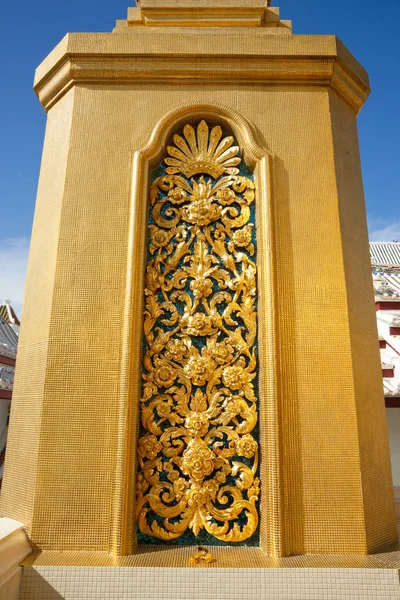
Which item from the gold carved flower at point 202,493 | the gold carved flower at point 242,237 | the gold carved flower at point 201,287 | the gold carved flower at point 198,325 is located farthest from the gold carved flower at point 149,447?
the gold carved flower at point 242,237

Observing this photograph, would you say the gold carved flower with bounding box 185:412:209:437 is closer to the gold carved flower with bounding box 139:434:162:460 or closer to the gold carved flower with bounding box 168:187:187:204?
the gold carved flower with bounding box 139:434:162:460

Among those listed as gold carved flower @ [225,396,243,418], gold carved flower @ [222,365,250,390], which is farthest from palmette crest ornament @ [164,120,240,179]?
gold carved flower @ [225,396,243,418]

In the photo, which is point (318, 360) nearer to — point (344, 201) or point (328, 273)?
point (328, 273)

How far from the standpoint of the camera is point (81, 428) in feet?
7.40

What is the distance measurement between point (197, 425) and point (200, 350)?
41 centimetres

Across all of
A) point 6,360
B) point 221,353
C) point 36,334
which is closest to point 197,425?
point 221,353

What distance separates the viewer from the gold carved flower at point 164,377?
2.36m

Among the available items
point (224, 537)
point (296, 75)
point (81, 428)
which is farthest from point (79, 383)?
point (296, 75)

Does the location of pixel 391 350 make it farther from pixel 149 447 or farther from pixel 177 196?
pixel 149 447

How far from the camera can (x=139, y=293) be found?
2.44 meters

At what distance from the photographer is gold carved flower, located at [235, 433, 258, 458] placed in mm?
2268

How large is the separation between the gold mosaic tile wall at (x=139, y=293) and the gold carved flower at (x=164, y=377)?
0.68 ft

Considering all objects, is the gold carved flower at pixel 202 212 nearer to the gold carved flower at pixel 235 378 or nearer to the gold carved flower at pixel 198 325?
the gold carved flower at pixel 198 325

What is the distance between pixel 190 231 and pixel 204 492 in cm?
149
